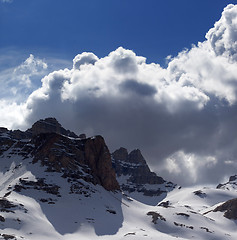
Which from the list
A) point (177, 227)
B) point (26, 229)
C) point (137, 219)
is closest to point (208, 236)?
point (177, 227)

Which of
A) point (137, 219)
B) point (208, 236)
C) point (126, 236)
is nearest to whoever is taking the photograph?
point (126, 236)

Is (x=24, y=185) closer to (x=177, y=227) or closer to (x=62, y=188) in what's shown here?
(x=62, y=188)

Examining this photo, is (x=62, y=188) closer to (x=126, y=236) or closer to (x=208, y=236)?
(x=126, y=236)

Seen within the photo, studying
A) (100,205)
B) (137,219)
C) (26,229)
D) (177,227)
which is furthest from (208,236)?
(26,229)

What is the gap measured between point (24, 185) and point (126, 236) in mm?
61057

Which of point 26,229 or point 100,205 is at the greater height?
point 100,205

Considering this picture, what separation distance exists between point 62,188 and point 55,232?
151 ft

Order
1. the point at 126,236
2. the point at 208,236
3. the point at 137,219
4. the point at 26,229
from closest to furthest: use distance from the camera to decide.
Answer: the point at 26,229
the point at 126,236
the point at 208,236
the point at 137,219

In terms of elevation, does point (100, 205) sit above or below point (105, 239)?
above

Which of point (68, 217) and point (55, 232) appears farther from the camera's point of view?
point (68, 217)

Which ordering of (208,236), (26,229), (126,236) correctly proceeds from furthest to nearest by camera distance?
(208,236)
(126,236)
(26,229)

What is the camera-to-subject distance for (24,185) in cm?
19050

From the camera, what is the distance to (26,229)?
143 metres

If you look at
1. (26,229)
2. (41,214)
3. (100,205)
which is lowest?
(26,229)
